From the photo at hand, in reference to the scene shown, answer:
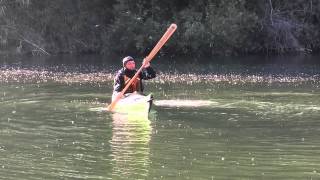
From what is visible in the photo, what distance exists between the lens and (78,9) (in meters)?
42.4

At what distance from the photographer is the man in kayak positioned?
671 inches

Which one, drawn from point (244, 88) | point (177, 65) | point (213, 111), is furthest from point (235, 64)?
point (213, 111)

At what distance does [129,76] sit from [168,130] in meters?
3.92

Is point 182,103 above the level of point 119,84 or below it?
below

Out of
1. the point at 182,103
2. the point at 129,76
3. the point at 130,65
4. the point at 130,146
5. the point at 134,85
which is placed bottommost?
the point at 130,146

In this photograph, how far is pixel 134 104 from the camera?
1623 centimetres

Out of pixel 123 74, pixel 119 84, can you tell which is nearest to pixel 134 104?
pixel 119 84

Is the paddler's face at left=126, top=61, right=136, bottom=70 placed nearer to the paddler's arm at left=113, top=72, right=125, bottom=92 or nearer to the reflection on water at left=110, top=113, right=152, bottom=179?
the paddler's arm at left=113, top=72, right=125, bottom=92

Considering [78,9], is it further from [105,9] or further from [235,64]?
[235,64]

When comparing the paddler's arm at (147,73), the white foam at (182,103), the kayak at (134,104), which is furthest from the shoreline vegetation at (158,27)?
the kayak at (134,104)

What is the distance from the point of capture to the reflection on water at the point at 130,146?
9.98 metres

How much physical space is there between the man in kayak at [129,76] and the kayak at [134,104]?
37 centimetres

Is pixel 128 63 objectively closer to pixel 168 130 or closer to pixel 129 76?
pixel 129 76

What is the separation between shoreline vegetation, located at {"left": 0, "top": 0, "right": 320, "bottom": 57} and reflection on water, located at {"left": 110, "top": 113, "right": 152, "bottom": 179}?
2267 centimetres
